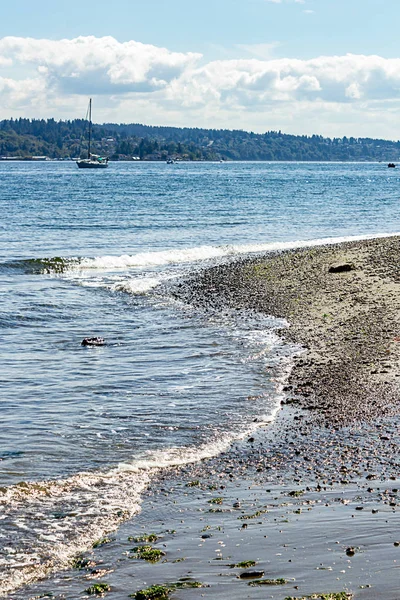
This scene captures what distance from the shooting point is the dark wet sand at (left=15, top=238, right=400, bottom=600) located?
7758 millimetres

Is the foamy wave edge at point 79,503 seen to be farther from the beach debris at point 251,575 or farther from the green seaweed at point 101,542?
the beach debris at point 251,575

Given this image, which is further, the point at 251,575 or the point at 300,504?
the point at 300,504

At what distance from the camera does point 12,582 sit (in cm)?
809

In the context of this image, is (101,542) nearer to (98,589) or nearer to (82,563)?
(82,563)

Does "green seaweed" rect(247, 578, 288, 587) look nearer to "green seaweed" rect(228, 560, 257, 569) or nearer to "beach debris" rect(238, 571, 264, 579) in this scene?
"beach debris" rect(238, 571, 264, 579)

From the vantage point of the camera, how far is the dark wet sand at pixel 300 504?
25.5 feet

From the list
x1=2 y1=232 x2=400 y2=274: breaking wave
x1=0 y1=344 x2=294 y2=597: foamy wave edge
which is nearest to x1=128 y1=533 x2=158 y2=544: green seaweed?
x1=0 y1=344 x2=294 y2=597: foamy wave edge

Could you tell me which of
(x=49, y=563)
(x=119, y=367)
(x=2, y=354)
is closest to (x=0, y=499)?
(x=49, y=563)

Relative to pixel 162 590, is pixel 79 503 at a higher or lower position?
lower

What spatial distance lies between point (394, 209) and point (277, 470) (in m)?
62.9

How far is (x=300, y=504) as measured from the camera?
31.6ft

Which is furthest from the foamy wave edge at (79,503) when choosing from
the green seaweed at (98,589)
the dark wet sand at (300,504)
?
the green seaweed at (98,589)

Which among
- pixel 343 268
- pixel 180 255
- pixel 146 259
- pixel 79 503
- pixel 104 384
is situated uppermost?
pixel 343 268

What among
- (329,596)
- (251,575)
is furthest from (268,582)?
(329,596)
